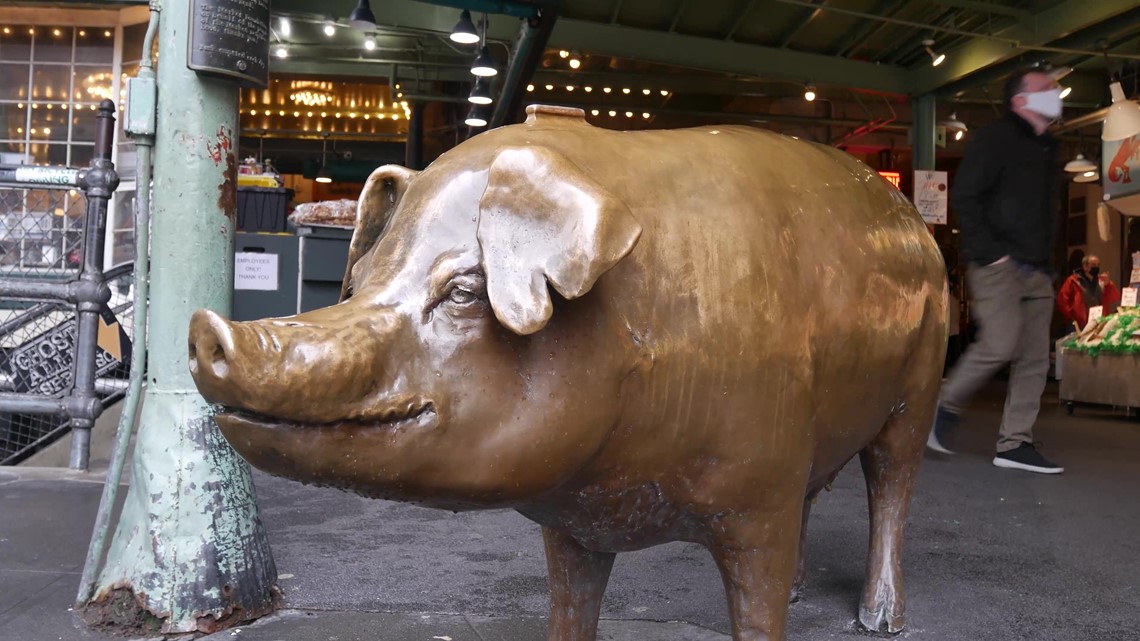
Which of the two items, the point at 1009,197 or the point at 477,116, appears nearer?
the point at 1009,197

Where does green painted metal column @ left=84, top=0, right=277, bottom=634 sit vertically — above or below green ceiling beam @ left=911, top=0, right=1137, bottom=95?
below

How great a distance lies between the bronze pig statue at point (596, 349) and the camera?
1.31 metres

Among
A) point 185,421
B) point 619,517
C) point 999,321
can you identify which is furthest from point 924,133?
point 619,517

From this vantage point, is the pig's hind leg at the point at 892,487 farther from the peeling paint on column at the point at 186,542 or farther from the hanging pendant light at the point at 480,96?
the hanging pendant light at the point at 480,96


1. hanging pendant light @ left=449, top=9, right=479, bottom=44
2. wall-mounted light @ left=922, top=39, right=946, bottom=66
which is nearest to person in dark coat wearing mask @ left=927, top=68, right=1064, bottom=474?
wall-mounted light @ left=922, top=39, right=946, bottom=66

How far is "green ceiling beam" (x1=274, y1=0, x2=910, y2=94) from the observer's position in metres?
9.45

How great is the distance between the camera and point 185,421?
2850mm

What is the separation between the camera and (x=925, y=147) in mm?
10148

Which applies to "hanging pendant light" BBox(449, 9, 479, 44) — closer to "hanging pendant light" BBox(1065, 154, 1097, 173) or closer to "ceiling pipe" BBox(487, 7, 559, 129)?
"ceiling pipe" BBox(487, 7, 559, 129)

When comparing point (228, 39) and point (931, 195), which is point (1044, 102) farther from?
point (931, 195)

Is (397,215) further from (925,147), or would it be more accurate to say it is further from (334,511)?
(925,147)

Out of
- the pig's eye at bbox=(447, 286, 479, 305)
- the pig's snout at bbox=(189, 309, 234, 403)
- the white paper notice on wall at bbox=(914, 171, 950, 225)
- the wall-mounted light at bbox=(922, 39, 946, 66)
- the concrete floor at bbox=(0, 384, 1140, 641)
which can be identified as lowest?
the concrete floor at bbox=(0, 384, 1140, 641)

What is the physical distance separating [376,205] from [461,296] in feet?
1.36

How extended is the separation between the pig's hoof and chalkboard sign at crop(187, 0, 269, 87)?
2.48 m
